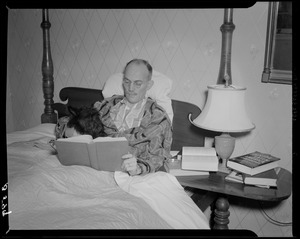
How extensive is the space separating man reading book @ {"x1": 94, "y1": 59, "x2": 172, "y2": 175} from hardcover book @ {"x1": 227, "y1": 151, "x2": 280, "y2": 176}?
24 cm

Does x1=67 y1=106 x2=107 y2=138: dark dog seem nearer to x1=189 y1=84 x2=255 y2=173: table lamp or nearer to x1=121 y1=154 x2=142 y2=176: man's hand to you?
x1=121 y1=154 x2=142 y2=176: man's hand

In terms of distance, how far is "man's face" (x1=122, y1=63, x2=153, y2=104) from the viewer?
3.80ft

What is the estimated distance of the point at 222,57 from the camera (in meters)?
1.21

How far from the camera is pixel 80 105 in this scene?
152cm

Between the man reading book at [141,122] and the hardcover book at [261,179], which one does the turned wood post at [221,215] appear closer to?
the hardcover book at [261,179]

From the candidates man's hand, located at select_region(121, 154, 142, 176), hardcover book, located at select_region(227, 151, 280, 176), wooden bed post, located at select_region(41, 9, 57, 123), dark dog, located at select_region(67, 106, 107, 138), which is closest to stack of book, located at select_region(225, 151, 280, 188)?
hardcover book, located at select_region(227, 151, 280, 176)

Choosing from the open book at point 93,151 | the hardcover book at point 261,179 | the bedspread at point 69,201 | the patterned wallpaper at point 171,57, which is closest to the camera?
the bedspread at point 69,201

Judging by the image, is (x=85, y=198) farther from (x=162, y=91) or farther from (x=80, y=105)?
(x=80, y=105)

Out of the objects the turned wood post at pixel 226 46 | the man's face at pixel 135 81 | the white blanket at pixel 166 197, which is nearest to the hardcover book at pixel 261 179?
the white blanket at pixel 166 197

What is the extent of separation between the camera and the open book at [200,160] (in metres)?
1.12

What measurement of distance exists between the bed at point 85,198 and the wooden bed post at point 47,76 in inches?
11.9
